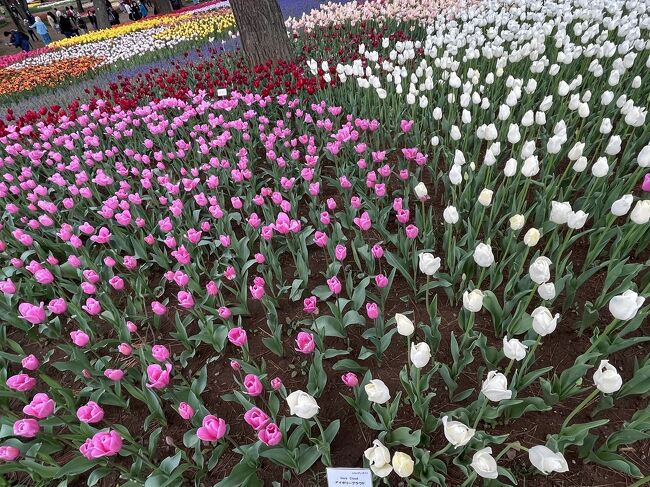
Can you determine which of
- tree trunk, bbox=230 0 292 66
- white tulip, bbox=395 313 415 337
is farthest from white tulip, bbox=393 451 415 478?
tree trunk, bbox=230 0 292 66

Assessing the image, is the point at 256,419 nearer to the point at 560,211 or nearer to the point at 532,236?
the point at 532,236

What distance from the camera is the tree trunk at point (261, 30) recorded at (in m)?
5.84

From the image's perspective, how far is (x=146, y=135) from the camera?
495 cm

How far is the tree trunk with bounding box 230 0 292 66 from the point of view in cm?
584

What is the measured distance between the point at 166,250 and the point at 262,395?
5.69 feet

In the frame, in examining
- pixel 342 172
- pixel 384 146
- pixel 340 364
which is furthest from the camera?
pixel 384 146

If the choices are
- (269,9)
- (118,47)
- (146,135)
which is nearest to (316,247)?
(146,135)

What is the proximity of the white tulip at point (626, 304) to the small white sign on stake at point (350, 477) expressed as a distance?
105cm

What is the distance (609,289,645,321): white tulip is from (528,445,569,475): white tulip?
57 cm

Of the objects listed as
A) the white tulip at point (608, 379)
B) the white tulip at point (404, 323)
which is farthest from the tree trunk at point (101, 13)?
the white tulip at point (608, 379)

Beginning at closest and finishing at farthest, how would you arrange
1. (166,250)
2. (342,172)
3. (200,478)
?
(200,478), (166,250), (342,172)

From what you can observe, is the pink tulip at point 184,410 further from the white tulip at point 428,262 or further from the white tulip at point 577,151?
the white tulip at point 577,151

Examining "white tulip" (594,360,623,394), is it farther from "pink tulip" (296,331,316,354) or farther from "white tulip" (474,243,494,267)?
"pink tulip" (296,331,316,354)

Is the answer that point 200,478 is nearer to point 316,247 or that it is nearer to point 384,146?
point 316,247
